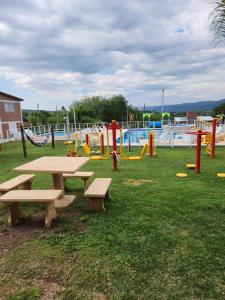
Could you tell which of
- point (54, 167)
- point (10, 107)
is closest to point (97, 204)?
point (54, 167)

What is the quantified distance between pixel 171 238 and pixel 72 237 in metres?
1.37

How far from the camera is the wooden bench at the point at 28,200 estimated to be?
3.81 m

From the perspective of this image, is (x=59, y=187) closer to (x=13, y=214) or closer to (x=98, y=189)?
(x=98, y=189)

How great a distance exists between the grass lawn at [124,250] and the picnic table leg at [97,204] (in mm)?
136

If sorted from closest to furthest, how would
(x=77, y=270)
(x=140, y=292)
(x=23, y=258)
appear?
(x=140, y=292) → (x=77, y=270) → (x=23, y=258)

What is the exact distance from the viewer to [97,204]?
4.47 m

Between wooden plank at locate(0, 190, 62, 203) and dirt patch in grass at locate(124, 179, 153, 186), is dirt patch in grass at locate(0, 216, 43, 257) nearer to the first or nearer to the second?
wooden plank at locate(0, 190, 62, 203)

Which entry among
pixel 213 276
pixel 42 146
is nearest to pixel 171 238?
pixel 213 276

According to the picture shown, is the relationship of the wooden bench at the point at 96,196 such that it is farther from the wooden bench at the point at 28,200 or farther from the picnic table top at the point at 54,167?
the wooden bench at the point at 28,200

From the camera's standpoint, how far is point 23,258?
10.3 ft

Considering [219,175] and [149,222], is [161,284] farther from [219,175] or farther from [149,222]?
[219,175]

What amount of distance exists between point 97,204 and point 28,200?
1221 millimetres

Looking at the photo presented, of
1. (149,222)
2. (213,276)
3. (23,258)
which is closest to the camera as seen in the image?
(213,276)

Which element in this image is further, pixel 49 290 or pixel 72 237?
pixel 72 237
